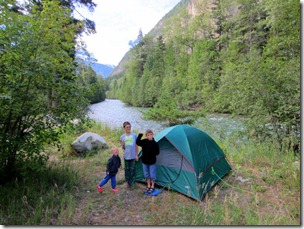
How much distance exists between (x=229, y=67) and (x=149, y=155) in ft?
47.2

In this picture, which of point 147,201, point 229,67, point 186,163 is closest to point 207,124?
point 186,163

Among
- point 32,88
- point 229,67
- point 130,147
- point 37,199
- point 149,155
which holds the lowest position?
point 37,199

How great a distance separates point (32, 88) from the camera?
3.89m

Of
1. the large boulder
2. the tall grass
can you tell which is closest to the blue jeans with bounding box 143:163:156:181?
the tall grass

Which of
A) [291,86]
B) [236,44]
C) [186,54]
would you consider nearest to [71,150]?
[291,86]

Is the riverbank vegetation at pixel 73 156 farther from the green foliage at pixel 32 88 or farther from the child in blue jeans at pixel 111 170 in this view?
the child in blue jeans at pixel 111 170

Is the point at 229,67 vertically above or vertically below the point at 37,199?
above

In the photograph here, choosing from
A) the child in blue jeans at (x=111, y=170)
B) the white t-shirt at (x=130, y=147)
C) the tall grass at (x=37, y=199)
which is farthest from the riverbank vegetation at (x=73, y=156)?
the white t-shirt at (x=130, y=147)

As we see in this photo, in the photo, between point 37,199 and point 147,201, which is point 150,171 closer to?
point 147,201

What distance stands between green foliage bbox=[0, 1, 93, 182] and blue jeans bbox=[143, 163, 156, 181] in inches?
73.2

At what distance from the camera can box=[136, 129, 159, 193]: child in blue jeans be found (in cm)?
449

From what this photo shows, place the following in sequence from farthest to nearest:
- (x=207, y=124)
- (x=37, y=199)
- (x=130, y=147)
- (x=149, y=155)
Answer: (x=207, y=124), (x=130, y=147), (x=149, y=155), (x=37, y=199)

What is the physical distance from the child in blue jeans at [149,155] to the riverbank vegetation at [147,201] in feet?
1.18

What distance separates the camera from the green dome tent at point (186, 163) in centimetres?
425
